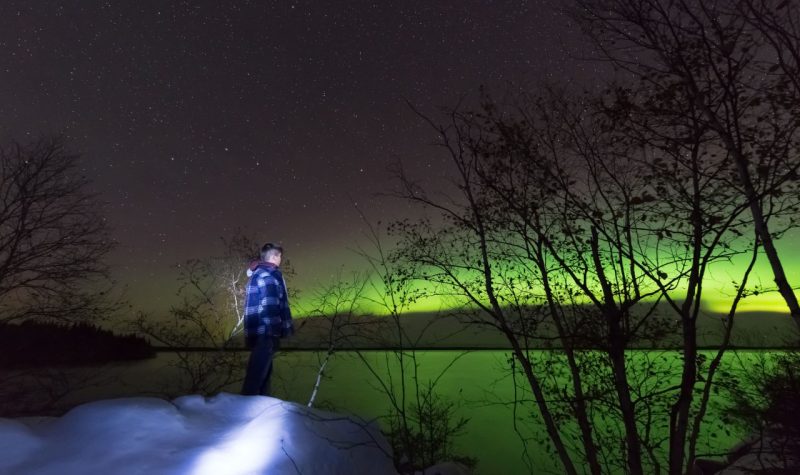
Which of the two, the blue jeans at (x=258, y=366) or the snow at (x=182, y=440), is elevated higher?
the blue jeans at (x=258, y=366)

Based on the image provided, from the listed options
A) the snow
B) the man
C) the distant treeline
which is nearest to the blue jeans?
the man

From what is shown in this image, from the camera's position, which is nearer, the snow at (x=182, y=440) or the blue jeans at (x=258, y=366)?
the snow at (x=182, y=440)

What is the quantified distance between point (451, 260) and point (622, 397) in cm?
242

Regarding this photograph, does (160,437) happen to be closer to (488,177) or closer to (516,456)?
(488,177)

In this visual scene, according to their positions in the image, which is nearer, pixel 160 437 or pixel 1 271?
pixel 160 437

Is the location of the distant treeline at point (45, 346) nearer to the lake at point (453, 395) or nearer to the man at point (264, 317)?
the lake at point (453, 395)

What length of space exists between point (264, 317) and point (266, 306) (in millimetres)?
134

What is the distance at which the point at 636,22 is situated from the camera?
368 centimetres

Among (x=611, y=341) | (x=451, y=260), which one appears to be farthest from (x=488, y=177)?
(x=611, y=341)

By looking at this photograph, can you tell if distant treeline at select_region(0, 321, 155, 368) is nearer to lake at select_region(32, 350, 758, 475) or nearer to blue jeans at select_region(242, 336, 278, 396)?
lake at select_region(32, 350, 758, 475)

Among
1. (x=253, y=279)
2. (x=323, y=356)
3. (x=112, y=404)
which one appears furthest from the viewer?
(x=323, y=356)

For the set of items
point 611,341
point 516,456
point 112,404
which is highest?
point 611,341

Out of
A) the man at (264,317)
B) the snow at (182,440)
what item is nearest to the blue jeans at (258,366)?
the man at (264,317)

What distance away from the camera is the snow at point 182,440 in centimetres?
279
